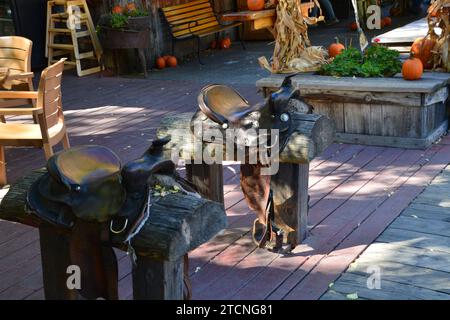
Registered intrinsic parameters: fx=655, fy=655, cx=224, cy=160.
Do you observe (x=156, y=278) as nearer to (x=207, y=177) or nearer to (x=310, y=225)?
(x=207, y=177)

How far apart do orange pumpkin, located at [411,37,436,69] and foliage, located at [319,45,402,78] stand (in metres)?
0.24

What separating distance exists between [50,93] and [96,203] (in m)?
2.66

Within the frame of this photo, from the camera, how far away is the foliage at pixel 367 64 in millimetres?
6094

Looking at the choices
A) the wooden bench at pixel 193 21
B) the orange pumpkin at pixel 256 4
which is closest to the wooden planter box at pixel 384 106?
the orange pumpkin at pixel 256 4

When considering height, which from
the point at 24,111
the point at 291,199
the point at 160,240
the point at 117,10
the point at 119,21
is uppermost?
the point at 117,10

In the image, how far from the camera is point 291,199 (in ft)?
12.5

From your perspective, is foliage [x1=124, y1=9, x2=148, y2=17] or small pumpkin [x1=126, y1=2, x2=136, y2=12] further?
small pumpkin [x1=126, y1=2, x2=136, y2=12]

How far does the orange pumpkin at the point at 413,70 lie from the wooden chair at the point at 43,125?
2953mm

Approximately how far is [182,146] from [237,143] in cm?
40

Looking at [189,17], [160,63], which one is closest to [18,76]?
[160,63]

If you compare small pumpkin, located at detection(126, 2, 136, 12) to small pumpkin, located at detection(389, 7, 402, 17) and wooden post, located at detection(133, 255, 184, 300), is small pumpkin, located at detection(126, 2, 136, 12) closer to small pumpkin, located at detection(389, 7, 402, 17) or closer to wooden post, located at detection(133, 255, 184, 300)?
small pumpkin, located at detection(389, 7, 402, 17)

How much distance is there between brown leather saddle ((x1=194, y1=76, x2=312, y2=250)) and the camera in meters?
3.54

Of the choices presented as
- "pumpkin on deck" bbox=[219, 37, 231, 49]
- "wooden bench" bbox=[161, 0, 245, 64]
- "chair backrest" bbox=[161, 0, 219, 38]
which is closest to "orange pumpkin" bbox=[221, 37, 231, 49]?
"pumpkin on deck" bbox=[219, 37, 231, 49]

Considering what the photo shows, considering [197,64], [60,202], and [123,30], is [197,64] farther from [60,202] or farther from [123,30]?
[60,202]
